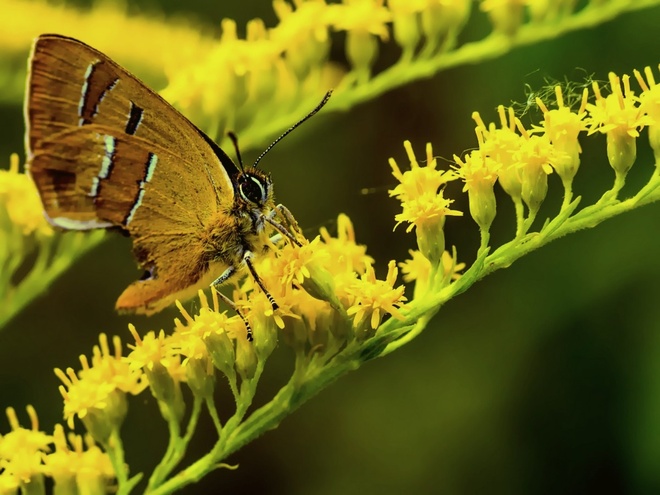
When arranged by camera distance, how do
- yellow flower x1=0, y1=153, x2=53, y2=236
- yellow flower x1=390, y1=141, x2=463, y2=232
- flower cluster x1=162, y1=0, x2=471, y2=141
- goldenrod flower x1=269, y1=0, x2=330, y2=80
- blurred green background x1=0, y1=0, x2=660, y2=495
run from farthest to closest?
blurred green background x1=0, y1=0, x2=660, y2=495 < goldenrod flower x1=269, y1=0, x2=330, y2=80 < flower cluster x1=162, y1=0, x2=471, y2=141 < yellow flower x1=0, y1=153, x2=53, y2=236 < yellow flower x1=390, y1=141, x2=463, y2=232

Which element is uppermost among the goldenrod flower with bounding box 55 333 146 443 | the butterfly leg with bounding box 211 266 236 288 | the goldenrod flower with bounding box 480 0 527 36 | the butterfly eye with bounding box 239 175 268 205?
the goldenrod flower with bounding box 480 0 527 36

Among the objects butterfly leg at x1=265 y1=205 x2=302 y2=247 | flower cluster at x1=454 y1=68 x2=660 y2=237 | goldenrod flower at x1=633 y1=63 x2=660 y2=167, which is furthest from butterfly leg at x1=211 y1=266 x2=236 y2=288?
goldenrod flower at x1=633 y1=63 x2=660 y2=167

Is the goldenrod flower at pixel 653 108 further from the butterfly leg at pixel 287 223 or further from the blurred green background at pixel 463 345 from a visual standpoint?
the blurred green background at pixel 463 345

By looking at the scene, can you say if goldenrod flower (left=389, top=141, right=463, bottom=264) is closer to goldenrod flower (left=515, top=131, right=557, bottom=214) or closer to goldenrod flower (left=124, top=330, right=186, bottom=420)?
goldenrod flower (left=515, top=131, right=557, bottom=214)

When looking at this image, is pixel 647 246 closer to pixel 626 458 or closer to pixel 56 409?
pixel 626 458

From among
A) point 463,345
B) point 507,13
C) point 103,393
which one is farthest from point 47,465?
point 507,13

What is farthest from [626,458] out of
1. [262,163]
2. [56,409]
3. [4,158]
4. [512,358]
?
[4,158]
